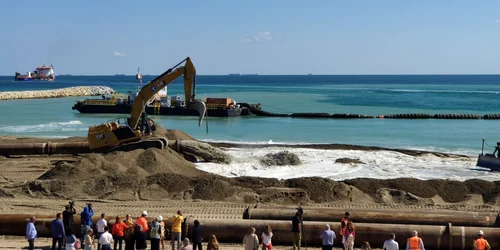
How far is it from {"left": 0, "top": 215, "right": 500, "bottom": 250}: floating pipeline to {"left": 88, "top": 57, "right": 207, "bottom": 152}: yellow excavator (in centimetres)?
1186

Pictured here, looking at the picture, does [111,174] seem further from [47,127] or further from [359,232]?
[47,127]

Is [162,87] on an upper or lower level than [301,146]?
upper

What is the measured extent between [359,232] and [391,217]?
4.40ft

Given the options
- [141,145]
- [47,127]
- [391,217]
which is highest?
[141,145]

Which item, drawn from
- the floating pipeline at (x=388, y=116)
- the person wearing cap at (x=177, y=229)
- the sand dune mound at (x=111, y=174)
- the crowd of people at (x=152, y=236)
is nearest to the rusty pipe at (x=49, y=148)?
the sand dune mound at (x=111, y=174)

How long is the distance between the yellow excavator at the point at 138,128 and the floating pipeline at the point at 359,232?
11.9 meters

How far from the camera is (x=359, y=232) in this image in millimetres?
15102

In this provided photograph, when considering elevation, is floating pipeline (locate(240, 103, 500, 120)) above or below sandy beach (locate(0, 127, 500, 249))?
below

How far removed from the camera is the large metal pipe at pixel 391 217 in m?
15.8

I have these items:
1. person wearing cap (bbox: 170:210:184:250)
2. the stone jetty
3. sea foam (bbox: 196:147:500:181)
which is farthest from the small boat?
the stone jetty

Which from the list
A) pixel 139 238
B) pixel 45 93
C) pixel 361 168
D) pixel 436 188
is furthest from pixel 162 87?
pixel 45 93

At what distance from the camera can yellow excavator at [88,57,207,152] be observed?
27609 mm

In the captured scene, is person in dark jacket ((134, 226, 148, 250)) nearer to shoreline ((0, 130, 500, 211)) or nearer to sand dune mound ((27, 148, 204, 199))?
shoreline ((0, 130, 500, 211))

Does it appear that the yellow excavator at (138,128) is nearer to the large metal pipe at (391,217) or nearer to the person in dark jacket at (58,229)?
the large metal pipe at (391,217)
